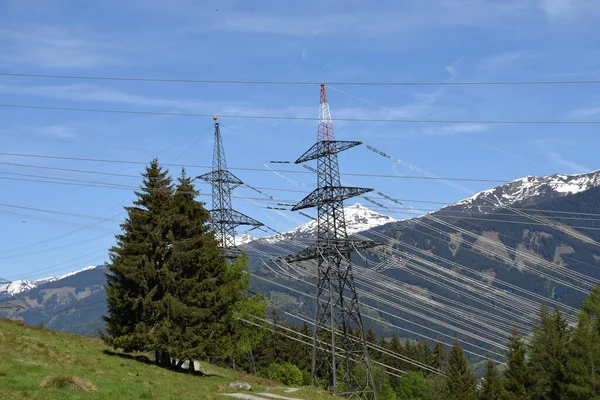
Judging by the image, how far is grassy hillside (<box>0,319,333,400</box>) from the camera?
27719mm

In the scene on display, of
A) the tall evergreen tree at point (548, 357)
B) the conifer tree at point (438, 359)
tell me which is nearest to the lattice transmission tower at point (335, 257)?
the tall evergreen tree at point (548, 357)

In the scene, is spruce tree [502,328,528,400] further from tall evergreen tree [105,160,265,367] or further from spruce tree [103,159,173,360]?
spruce tree [103,159,173,360]

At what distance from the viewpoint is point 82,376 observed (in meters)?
32.8

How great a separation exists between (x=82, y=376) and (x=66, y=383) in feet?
15.2

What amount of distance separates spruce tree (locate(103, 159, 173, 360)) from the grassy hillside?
1.84 meters

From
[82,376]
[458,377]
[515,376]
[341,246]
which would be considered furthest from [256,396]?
[458,377]

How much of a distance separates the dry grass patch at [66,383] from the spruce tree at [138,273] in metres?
16.1

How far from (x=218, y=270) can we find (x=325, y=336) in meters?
94.3

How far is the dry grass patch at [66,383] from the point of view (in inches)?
1108

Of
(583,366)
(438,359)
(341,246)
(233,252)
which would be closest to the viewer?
(341,246)

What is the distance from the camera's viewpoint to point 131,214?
160 feet

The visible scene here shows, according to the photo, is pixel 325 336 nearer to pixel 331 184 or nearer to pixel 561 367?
pixel 561 367

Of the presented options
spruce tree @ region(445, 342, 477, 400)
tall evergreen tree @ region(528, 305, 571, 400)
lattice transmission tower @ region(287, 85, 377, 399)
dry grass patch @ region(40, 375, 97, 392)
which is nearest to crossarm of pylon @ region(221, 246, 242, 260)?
lattice transmission tower @ region(287, 85, 377, 399)

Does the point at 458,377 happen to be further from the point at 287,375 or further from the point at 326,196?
the point at 326,196
